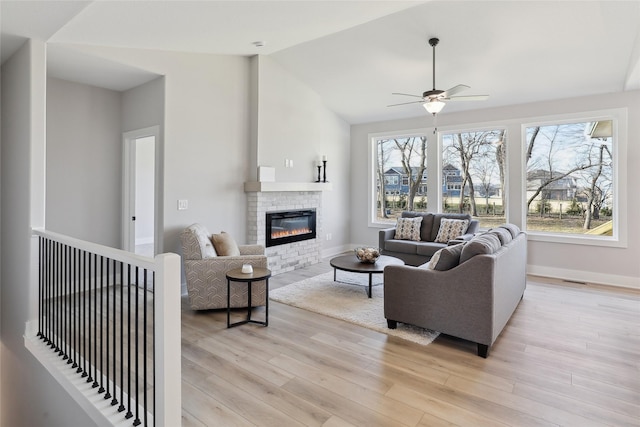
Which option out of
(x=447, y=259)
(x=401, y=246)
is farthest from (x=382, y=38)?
(x=401, y=246)

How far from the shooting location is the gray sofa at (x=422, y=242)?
18.7 ft

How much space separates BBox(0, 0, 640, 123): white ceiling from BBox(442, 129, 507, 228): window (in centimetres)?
69

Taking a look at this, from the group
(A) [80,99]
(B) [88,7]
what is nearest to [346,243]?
(A) [80,99]

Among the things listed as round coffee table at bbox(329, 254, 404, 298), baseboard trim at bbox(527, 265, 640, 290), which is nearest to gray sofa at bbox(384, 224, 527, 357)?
round coffee table at bbox(329, 254, 404, 298)

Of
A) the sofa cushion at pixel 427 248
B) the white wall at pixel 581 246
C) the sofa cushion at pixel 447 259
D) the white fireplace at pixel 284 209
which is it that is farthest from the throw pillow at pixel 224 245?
the white wall at pixel 581 246

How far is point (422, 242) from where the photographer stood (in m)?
6.04

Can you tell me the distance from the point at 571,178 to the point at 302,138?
170 inches

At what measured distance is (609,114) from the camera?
5.14 meters

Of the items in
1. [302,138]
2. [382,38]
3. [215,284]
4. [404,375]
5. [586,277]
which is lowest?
[404,375]

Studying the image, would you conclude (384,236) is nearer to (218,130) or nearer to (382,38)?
(382,38)

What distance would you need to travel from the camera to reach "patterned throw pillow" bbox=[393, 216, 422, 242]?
20.4 feet

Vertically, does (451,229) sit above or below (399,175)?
below

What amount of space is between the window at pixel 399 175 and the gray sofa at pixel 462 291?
11.6 ft

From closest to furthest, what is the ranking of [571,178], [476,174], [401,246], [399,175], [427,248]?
[571,178] < [427,248] < [401,246] < [476,174] < [399,175]
